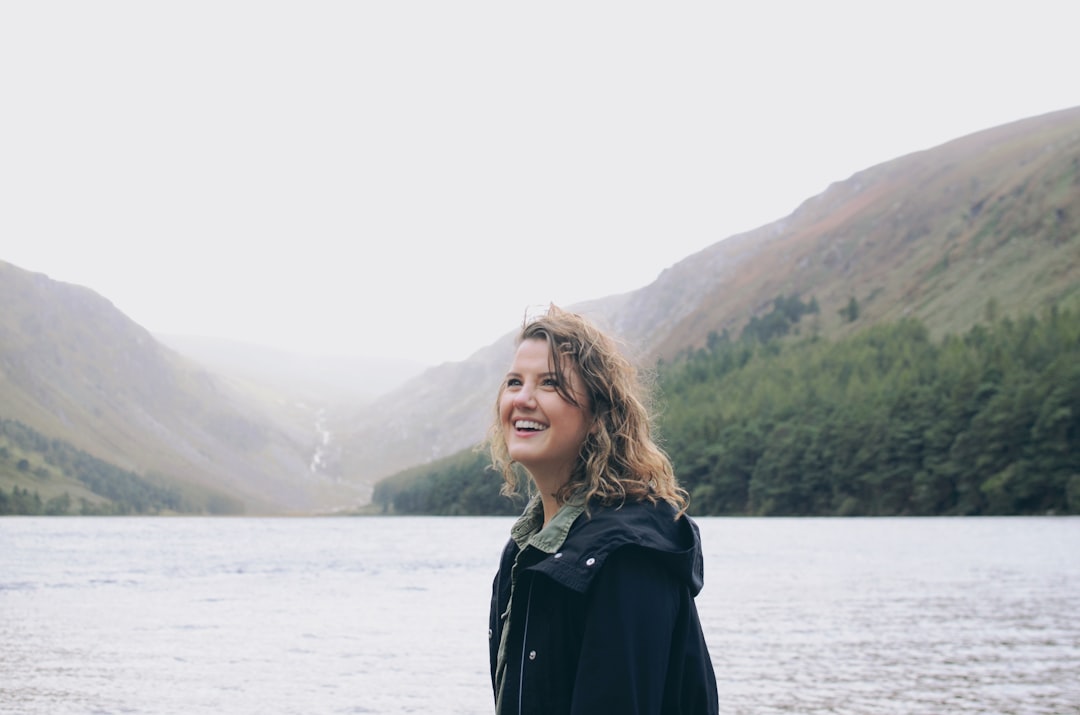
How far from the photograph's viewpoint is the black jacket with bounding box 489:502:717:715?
442 cm

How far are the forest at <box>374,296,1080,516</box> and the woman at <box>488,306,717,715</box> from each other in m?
90.1

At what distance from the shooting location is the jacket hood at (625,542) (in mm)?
4488

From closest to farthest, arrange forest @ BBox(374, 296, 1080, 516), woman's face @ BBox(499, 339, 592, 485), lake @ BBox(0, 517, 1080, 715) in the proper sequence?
woman's face @ BBox(499, 339, 592, 485), lake @ BBox(0, 517, 1080, 715), forest @ BBox(374, 296, 1080, 516)

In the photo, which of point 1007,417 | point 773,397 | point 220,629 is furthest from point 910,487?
point 220,629

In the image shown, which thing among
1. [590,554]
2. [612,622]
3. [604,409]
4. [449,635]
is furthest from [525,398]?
[449,635]

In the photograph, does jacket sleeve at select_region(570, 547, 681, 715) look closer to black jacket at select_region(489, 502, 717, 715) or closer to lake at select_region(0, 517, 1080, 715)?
black jacket at select_region(489, 502, 717, 715)

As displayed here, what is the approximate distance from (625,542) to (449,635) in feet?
94.3

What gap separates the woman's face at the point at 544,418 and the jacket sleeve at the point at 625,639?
774 millimetres

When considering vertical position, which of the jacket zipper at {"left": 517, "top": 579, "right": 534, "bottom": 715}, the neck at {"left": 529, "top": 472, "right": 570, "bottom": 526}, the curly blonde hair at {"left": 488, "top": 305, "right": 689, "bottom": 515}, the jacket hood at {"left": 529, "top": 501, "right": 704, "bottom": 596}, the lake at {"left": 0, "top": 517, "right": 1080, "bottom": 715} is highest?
the curly blonde hair at {"left": 488, "top": 305, "right": 689, "bottom": 515}

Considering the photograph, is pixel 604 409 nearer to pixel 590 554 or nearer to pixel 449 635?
pixel 590 554

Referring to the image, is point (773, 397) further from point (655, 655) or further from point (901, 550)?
point (655, 655)

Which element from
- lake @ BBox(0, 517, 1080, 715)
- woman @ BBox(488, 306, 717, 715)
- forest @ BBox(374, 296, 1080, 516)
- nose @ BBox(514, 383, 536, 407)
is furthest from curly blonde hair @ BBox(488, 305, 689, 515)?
forest @ BBox(374, 296, 1080, 516)

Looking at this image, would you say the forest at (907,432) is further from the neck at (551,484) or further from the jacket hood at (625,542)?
the jacket hood at (625,542)

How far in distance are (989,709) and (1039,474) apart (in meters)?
101
